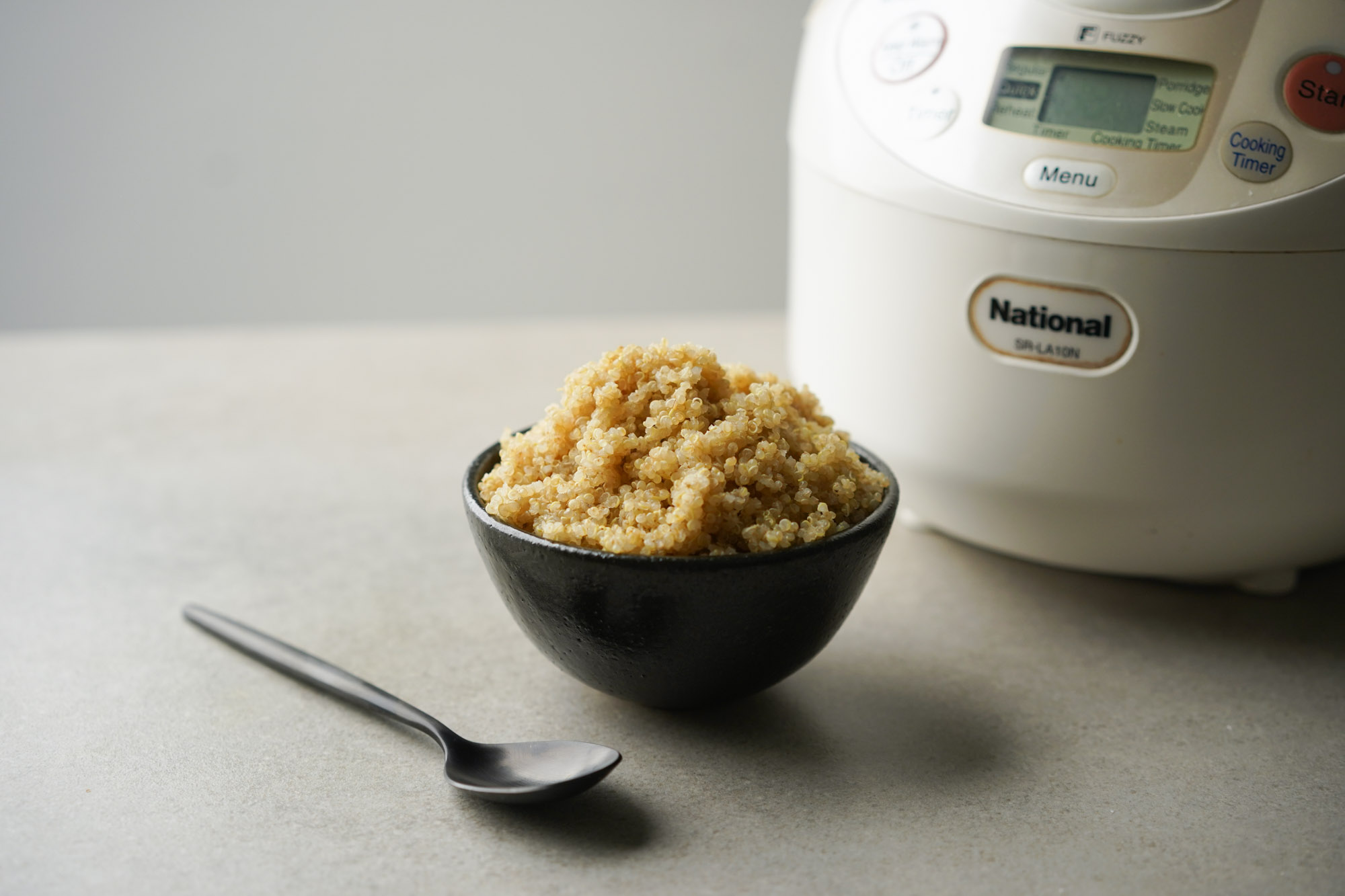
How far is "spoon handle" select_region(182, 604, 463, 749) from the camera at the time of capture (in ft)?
1.93

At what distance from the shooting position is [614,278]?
2502 mm

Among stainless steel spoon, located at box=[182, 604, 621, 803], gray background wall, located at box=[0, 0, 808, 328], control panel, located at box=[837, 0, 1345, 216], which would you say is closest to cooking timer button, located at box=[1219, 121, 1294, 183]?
control panel, located at box=[837, 0, 1345, 216]

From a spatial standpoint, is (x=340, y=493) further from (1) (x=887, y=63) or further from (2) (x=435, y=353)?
(1) (x=887, y=63)

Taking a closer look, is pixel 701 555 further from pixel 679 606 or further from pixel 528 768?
pixel 528 768

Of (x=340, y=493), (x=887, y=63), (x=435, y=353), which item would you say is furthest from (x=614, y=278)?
(x=887, y=63)

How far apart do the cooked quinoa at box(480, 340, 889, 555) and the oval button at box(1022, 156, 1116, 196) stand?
205 millimetres

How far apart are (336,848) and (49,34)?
2169 mm

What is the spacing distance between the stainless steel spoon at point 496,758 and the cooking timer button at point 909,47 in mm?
462

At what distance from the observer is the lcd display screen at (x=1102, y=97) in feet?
2.06

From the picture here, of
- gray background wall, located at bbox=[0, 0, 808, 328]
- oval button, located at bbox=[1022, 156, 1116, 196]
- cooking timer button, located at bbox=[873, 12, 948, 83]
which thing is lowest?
gray background wall, located at bbox=[0, 0, 808, 328]

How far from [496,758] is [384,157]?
6.54 ft

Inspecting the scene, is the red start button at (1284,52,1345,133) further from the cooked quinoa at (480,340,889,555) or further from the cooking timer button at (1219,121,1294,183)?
the cooked quinoa at (480,340,889,555)

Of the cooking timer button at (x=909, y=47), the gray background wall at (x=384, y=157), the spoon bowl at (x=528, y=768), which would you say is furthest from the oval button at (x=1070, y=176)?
the gray background wall at (x=384, y=157)

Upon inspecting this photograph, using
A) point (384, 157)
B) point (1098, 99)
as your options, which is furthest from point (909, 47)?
point (384, 157)
